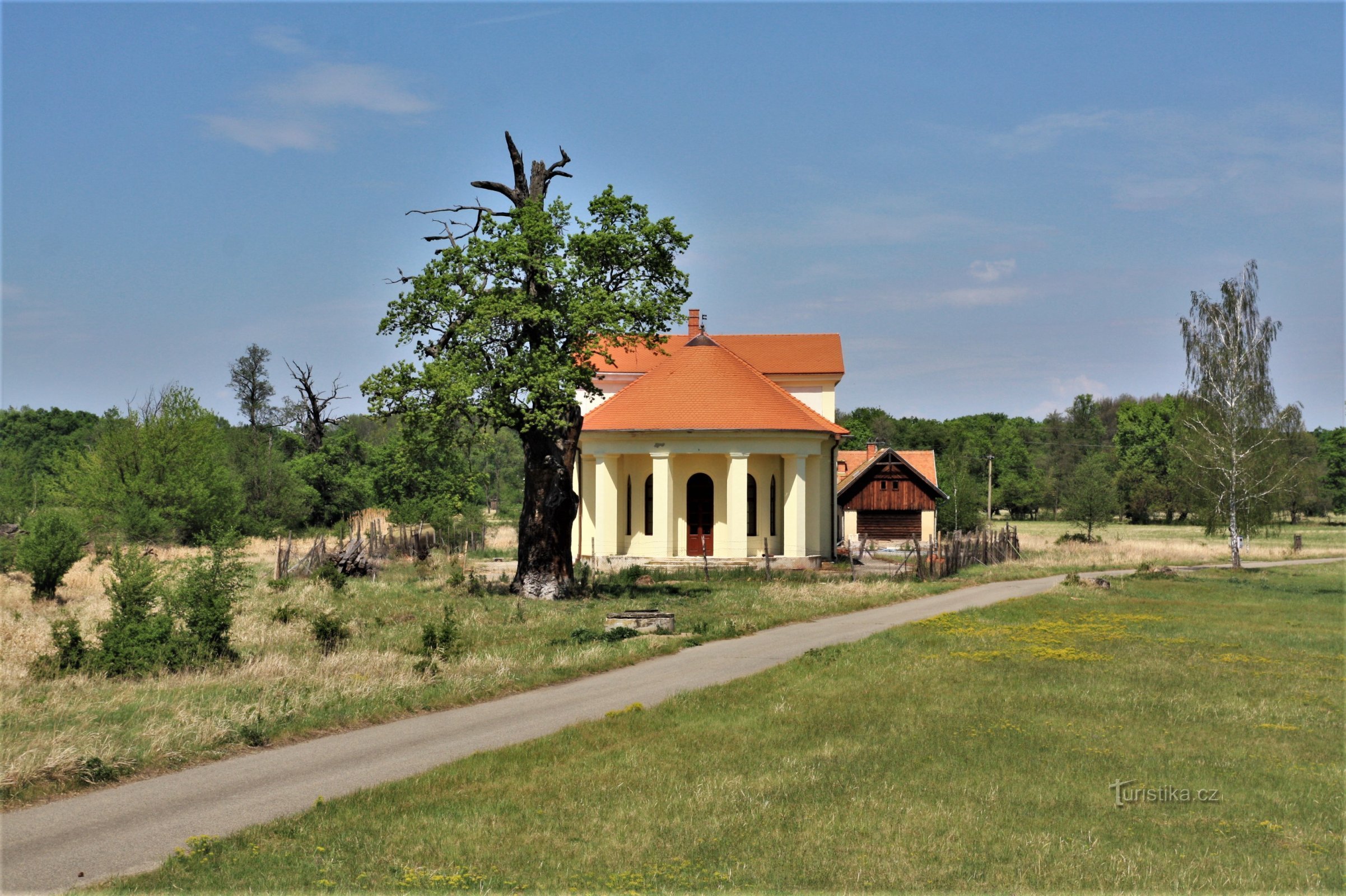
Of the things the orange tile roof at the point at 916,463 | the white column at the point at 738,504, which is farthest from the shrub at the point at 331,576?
the orange tile roof at the point at 916,463

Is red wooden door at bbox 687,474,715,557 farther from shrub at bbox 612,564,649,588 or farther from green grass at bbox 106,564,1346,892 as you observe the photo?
green grass at bbox 106,564,1346,892

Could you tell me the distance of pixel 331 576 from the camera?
30.4 metres

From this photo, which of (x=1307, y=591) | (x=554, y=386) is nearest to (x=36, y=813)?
(x=554, y=386)

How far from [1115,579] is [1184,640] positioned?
15737mm

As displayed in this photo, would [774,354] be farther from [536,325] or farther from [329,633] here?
[329,633]

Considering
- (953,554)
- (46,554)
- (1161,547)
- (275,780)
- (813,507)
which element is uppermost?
(813,507)

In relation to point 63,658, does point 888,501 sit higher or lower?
higher

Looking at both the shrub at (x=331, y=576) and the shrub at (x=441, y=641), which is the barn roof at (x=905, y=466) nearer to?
the shrub at (x=331, y=576)

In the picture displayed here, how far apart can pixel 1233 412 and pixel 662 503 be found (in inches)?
1037

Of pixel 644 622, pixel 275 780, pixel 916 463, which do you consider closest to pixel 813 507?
pixel 644 622

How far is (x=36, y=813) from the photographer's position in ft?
29.3

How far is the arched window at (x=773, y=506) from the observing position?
40.9 meters

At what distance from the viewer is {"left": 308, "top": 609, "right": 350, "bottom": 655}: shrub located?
1809cm

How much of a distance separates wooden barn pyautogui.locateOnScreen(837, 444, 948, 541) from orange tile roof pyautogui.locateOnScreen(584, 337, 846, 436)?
47.7 feet
